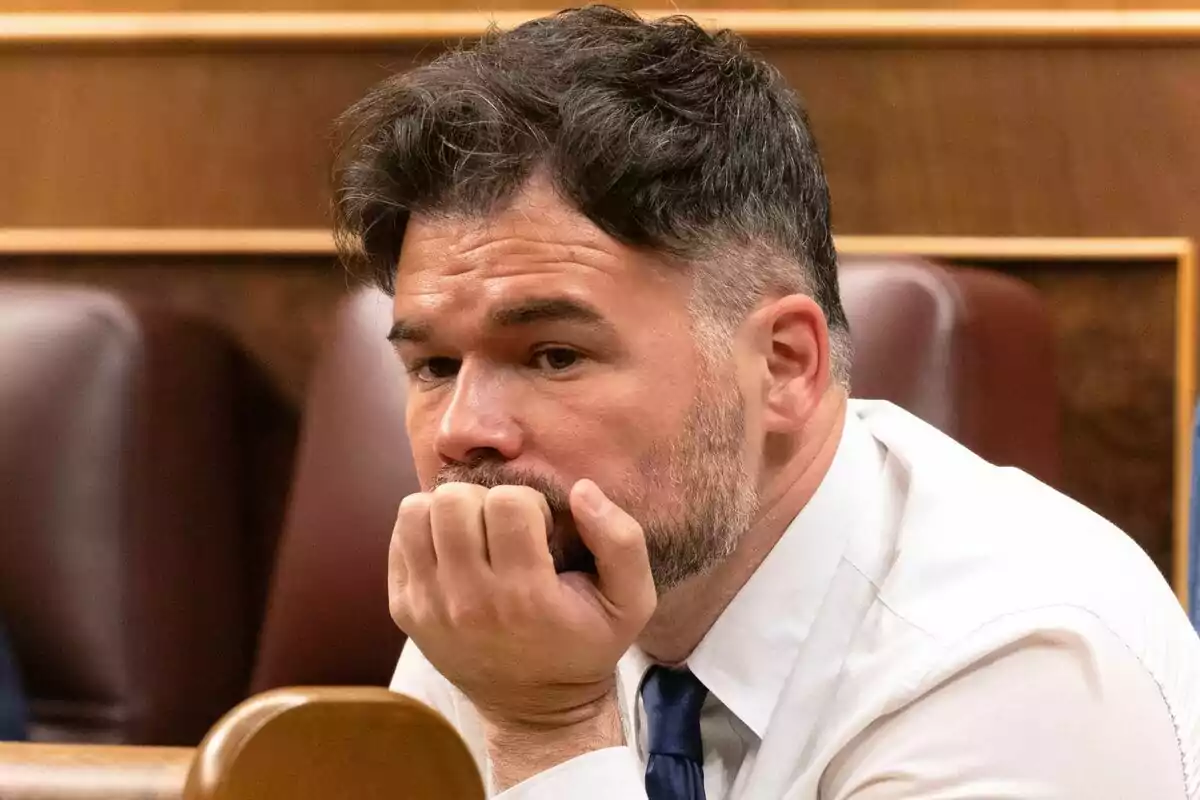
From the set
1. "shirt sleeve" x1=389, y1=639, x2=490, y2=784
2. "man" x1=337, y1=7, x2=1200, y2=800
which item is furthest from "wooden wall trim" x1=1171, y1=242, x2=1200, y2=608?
"shirt sleeve" x1=389, y1=639, x2=490, y2=784

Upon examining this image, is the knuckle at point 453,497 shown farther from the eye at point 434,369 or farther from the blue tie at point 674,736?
the blue tie at point 674,736

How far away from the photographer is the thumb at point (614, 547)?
771mm

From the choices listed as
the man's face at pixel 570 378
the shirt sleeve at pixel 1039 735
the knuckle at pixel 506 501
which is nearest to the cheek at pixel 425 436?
the man's face at pixel 570 378

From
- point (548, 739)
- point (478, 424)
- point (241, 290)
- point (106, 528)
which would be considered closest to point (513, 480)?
point (478, 424)

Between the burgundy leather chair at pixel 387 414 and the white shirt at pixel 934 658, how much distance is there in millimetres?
264

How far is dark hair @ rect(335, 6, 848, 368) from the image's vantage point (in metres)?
0.86

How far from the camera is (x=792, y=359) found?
930 millimetres

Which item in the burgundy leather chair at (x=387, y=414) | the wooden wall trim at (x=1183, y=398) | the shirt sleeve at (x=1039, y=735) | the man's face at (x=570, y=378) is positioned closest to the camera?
the shirt sleeve at (x=1039, y=735)

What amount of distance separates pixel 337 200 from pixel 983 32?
2.64 feet

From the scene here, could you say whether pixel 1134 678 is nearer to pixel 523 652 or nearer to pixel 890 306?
pixel 523 652

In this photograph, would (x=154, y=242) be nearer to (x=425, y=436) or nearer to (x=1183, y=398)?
(x=425, y=436)

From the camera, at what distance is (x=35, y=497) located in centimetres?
136

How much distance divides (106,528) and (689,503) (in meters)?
0.80

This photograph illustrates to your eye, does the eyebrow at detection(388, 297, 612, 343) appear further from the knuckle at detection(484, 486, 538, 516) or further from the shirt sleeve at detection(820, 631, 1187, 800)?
the shirt sleeve at detection(820, 631, 1187, 800)
